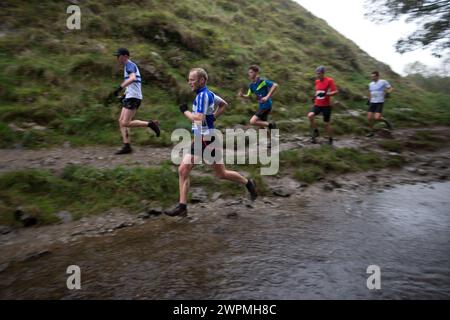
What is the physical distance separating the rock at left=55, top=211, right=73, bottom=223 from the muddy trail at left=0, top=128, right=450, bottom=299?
10cm

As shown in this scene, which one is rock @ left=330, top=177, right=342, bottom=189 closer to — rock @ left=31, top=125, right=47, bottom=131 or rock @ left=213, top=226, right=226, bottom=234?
rock @ left=213, top=226, right=226, bottom=234

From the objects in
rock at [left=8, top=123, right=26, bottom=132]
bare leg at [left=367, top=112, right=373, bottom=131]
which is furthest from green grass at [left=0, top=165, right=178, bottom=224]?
bare leg at [left=367, top=112, right=373, bottom=131]

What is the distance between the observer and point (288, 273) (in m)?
3.74

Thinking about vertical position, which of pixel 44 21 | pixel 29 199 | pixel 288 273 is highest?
pixel 44 21

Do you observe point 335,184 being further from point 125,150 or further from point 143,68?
point 143,68

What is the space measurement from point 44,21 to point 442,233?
1330cm

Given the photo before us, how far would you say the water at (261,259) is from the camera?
3.45 metres

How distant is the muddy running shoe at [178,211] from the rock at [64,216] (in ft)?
5.27

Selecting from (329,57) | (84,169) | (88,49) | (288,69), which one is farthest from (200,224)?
(329,57)

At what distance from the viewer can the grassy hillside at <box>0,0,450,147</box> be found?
8.75 meters

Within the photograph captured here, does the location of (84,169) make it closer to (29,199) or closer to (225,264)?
(29,199)

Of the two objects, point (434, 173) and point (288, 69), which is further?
point (288, 69)

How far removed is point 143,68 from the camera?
1127cm

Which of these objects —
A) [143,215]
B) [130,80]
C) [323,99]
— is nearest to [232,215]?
[143,215]
